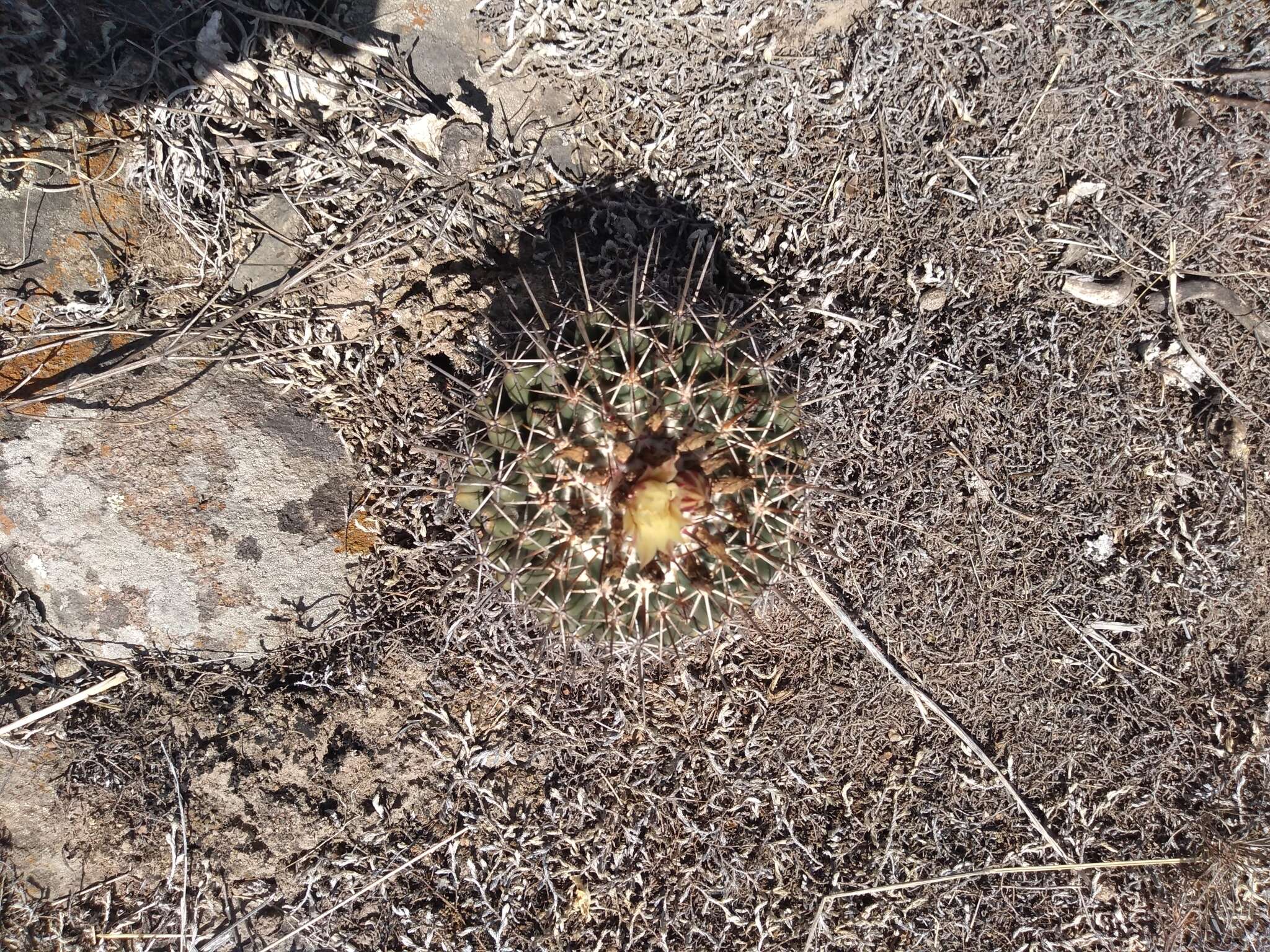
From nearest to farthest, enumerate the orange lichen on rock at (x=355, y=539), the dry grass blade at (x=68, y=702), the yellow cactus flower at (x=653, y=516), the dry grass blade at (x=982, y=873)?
the yellow cactus flower at (x=653, y=516) < the dry grass blade at (x=68, y=702) < the orange lichen on rock at (x=355, y=539) < the dry grass blade at (x=982, y=873)

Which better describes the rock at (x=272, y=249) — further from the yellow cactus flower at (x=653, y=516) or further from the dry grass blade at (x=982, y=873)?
the dry grass blade at (x=982, y=873)

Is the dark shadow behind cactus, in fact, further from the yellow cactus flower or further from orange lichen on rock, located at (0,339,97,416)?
orange lichen on rock, located at (0,339,97,416)

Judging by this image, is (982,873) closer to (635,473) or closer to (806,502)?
(806,502)

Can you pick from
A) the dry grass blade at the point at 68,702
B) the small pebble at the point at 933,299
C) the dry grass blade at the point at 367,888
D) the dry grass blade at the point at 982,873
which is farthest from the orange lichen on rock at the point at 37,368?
the dry grass blade at the point at 982,873

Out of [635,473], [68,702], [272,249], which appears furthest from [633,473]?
[68,702]

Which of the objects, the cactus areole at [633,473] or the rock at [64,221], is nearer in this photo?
the cactus areole at [633,473]

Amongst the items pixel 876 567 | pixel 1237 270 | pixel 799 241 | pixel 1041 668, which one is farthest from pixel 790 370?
pixel 1237 270
